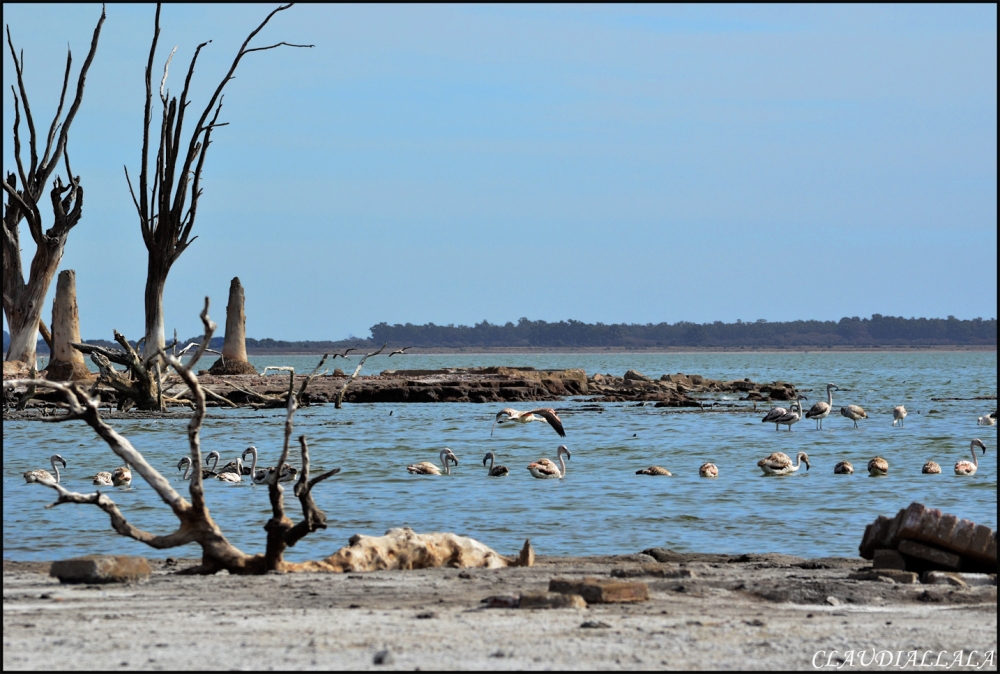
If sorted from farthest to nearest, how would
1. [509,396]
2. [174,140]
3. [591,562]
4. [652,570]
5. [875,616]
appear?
[509,396], [174,140], [591,562], [652,570], [875,616]

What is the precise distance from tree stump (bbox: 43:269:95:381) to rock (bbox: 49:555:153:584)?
19416mm

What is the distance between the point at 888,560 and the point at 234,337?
30.9m

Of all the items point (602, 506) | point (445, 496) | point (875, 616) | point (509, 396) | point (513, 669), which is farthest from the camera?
point (509, 396)

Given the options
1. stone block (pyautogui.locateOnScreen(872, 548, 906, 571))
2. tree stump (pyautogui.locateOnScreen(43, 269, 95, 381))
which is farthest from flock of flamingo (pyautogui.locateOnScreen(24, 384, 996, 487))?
stone block (pyautogui.locateOnScreen(872, 548, 906, 571))

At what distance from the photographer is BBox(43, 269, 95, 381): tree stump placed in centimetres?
2689

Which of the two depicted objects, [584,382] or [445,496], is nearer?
[445,496]

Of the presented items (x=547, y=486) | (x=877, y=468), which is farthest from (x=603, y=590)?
(x=877, y=468)

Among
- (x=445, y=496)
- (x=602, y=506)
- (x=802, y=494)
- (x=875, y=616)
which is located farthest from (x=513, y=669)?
(x=802, y=494)

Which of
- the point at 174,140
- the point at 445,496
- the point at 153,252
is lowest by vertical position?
the point at 445,496

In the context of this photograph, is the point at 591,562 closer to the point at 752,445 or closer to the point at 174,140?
the point at 752,445

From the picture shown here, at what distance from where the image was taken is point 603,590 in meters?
7.34

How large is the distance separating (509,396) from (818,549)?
29.3 meters

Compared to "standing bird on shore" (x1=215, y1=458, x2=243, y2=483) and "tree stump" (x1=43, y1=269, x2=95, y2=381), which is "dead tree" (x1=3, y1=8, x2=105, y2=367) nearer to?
"tree stump" (x1=43, y1=269, x2=95, y2=381)

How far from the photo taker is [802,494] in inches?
636
